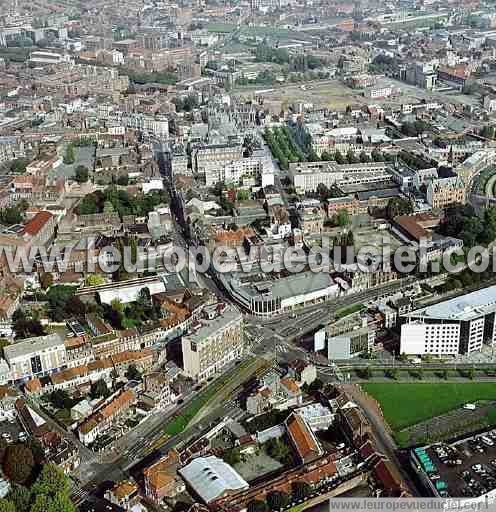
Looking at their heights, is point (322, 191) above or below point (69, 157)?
below

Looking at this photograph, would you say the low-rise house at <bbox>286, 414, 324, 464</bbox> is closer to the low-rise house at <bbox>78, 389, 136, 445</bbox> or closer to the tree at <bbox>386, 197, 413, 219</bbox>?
the low-rise house at <bbox>78, 389, 136, 445</bbox>

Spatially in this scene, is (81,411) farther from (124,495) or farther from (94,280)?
(94,280)

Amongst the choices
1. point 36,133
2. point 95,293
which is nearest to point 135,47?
point 36,133

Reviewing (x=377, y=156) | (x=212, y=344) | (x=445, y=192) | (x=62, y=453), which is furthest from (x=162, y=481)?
(x=377, y=156)

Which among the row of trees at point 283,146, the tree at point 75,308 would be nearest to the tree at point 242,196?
the row of trees at point 283,146

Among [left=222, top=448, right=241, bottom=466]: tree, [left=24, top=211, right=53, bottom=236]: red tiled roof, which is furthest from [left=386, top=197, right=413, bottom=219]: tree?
[left=222, top=448, right=241, bottom=466]: tree

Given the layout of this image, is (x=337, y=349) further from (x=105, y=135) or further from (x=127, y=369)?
(x=105, y=135)
